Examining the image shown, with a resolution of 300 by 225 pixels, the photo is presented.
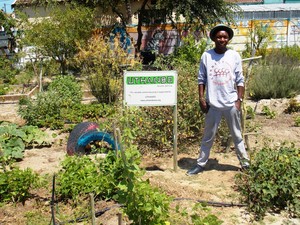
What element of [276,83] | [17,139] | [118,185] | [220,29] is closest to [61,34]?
[17,139]

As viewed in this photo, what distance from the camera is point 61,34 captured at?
11578 millimetres

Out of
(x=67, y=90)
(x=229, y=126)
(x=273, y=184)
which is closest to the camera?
(x=273, y=184)

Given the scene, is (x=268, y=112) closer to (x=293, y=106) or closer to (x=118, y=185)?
(x=293, y=106)

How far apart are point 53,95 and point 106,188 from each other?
4.50 m

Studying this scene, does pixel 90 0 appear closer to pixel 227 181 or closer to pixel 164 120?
pixel 164 120

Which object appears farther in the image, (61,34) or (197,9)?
(197,9)

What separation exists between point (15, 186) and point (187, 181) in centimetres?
205

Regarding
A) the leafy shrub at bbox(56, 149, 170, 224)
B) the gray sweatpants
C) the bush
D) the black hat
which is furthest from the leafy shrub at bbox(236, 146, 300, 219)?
the bush

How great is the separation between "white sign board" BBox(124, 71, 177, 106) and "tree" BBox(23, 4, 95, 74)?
22.9 ft

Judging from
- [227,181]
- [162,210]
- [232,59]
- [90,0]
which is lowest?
[227,181]

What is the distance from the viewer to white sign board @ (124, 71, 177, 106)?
4.76 meters

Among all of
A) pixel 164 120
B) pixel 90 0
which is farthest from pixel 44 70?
pixel 164 120

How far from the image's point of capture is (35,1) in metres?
17.6

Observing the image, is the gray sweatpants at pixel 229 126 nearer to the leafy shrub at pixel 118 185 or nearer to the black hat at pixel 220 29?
the black hat at pixel 220 29
